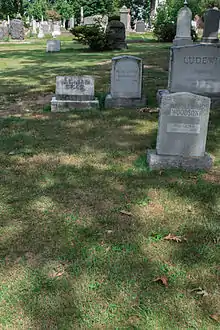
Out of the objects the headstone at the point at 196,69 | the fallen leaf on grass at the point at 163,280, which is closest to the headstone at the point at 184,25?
the headstone at the point at 196,69

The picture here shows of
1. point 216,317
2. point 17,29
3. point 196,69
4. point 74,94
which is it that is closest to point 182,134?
point 216,317

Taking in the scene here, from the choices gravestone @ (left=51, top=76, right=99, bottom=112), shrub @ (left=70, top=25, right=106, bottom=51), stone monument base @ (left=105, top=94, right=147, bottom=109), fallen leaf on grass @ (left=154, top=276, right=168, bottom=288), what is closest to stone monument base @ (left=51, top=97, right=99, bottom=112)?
gravestone @ (left=51, top=76, right=99, bottom=112)

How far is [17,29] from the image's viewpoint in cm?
3064

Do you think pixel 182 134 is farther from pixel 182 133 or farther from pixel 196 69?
pixel 196 69

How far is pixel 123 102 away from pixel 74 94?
115 centimetres

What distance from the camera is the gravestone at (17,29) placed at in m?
30.2

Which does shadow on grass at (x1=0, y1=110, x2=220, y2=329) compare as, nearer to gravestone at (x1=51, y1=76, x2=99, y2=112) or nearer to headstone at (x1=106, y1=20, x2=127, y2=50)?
gravestone at (x1=51, y1=76, x2=99, y2=112)

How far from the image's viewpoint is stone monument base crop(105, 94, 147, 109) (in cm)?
862

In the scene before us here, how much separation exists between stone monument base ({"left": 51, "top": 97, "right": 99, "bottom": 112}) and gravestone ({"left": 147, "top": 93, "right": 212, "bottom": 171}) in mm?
3553

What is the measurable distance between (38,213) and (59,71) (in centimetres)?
1042

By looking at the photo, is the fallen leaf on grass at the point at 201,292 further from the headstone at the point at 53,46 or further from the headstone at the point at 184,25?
the headstone at the point at 53,46

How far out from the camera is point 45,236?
11.8 ft

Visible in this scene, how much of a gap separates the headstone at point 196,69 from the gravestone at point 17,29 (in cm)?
2483

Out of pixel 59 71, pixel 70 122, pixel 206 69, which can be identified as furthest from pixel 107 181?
pixel 59 71
